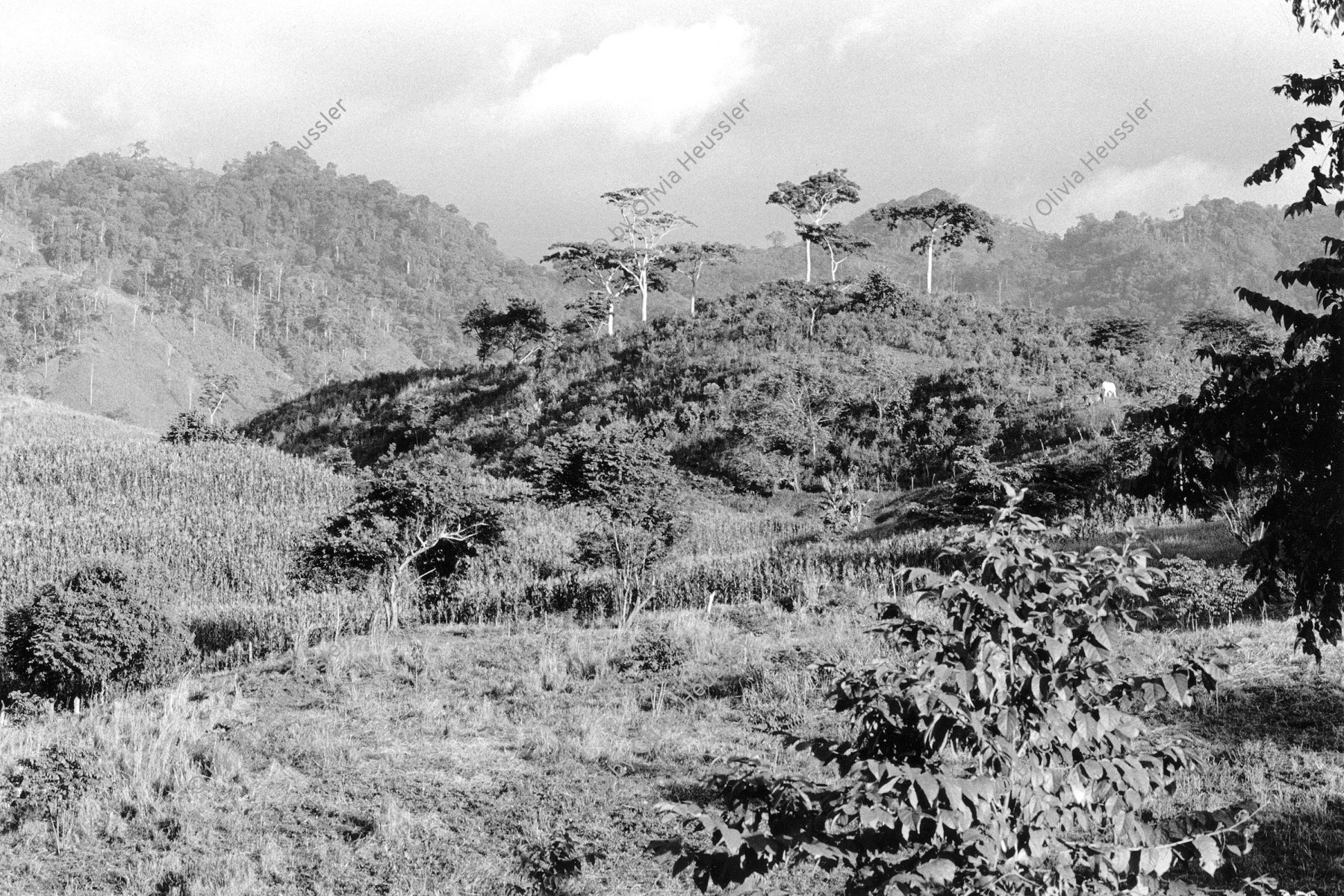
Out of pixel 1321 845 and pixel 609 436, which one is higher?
pixel 609 436

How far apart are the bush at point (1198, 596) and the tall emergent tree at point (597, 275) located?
117 ft

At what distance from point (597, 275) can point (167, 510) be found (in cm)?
3086

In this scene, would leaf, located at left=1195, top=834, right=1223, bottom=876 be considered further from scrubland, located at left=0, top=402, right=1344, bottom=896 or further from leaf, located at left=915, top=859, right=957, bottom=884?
scrubland, located at left=0, top=402, right=1344, bottom=896

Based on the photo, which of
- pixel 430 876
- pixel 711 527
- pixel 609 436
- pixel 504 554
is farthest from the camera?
pixel 711 527

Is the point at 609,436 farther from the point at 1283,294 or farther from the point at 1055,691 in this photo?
the point at 1283,294

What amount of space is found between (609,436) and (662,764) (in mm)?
7341

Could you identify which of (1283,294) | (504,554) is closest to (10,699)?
(504,554)

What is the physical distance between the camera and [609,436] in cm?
1470

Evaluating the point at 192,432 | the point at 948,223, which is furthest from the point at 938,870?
the point at 948,223

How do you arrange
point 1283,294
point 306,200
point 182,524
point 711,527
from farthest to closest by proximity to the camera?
point 306,200
point 1283,294
point 711,527
point 182,524

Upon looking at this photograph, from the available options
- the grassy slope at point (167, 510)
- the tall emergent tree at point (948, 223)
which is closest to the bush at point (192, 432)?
the grassy slope at point (167, 510)

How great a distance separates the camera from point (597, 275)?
51.5 m

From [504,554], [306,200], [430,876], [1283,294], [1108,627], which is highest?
[306,200]

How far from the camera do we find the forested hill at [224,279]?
3930 inches
